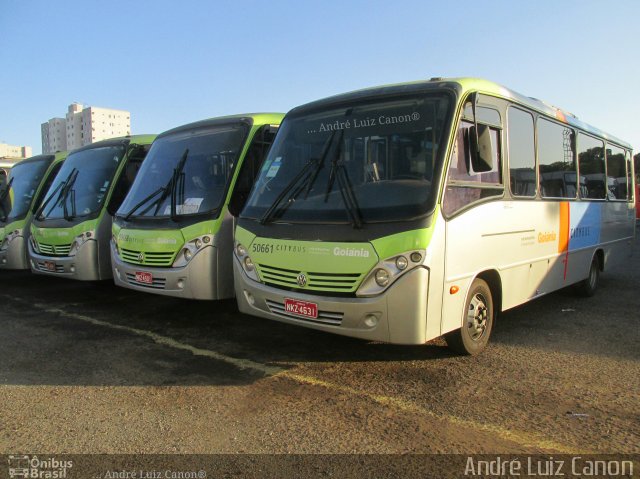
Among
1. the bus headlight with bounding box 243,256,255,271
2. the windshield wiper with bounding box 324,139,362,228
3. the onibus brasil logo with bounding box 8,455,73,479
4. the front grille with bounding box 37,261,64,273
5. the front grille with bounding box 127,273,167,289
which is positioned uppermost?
the windshield wiper with bounding box 324,139,362,228

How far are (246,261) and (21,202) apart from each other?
6937 millimetres

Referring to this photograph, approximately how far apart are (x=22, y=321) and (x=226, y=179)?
355 centimetres

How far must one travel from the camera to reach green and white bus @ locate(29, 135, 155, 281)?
300 inches

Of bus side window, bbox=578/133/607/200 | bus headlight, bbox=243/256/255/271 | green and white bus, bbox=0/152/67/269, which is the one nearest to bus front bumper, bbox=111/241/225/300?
bus headlight, bbox=243/256/255/271

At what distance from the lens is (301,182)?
4.96m

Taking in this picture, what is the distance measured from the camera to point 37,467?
3.12m

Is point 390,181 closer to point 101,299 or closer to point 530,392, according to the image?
point 530,392

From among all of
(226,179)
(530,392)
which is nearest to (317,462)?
(530,392)

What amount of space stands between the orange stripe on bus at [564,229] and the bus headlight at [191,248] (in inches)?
188

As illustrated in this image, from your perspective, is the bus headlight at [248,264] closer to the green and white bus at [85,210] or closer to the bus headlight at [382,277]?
the bus headlight at [382,277]

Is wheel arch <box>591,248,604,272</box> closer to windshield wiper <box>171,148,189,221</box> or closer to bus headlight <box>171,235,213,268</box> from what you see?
bus headlight <box>171,235,213,268</box>

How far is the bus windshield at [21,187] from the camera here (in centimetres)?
959

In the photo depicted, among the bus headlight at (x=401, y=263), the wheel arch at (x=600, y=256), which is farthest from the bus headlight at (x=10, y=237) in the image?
the wheel arch at (x=600, y=256)

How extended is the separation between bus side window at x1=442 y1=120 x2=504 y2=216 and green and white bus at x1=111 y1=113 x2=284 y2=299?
287cm
